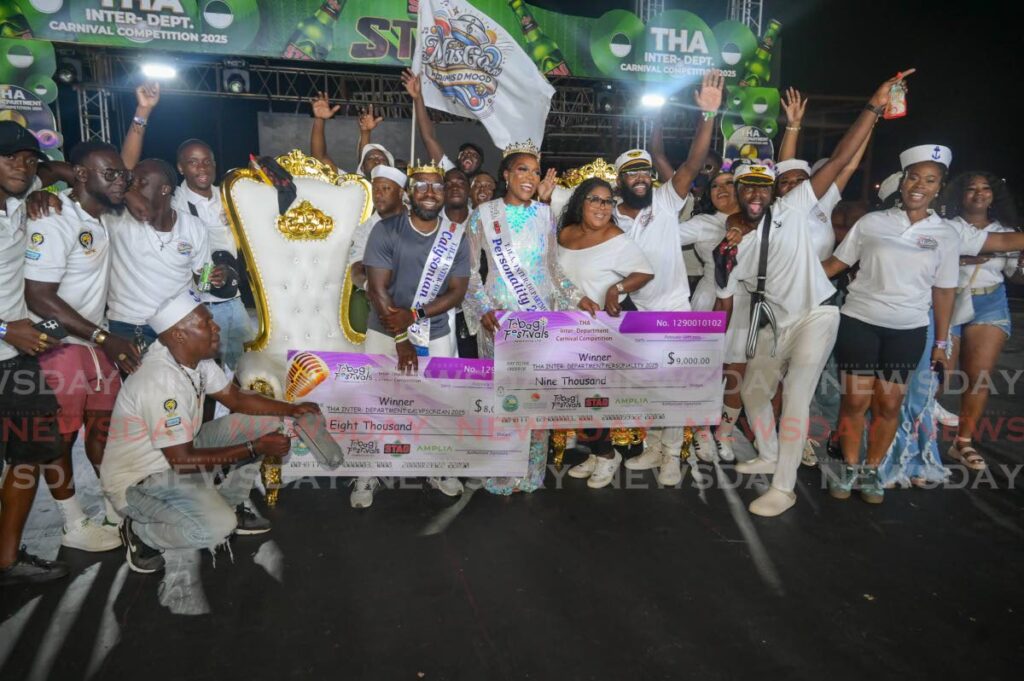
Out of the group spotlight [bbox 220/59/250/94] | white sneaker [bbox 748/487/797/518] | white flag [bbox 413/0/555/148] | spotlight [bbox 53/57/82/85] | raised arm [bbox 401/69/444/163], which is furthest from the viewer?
spotlight [bbox 220/59/250/94]

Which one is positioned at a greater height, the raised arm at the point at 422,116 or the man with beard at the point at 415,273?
the raised arm at the point at 422,116

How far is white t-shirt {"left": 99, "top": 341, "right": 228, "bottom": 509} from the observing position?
2537mm

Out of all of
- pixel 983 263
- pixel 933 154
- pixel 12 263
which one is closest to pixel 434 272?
pixel 12 263

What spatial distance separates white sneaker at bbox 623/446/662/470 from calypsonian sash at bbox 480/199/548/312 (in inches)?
48.7

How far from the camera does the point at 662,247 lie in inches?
144

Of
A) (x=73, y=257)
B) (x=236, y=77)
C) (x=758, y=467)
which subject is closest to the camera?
(x=73, y=257)

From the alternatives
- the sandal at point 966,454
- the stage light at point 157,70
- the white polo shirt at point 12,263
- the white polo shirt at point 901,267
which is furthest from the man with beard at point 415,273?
the stage light at point 157,70

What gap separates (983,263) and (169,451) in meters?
4.73

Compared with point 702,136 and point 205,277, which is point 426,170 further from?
point 702,136

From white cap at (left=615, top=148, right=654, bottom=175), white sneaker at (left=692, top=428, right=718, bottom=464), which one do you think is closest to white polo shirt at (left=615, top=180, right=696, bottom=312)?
white cap at (left=615, top=148, right=654, bottom=175)

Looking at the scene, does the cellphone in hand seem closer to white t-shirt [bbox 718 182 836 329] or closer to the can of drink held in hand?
the can of drink held in hand

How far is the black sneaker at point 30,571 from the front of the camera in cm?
264

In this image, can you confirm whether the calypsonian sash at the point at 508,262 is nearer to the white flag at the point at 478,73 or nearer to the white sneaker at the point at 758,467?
the white flag at the point at 478,73

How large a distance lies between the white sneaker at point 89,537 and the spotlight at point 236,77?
28.9 ft
